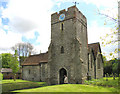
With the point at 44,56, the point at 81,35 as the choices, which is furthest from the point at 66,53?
the point at 44,56

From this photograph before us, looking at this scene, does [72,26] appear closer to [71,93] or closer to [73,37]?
[73,37]

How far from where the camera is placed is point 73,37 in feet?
68.6

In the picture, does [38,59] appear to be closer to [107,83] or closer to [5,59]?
[107,83]

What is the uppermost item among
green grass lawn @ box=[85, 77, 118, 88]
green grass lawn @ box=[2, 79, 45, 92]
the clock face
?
the clock face

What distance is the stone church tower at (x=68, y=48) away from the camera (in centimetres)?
1978

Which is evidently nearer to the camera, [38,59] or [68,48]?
[68,48]

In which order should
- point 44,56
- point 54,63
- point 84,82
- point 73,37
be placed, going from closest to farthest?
1. point 84,82
2. point 73,37
3. point 54,63
4. point 44,56

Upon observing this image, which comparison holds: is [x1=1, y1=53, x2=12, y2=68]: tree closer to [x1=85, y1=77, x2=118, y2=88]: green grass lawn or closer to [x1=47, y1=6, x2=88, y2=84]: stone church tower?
[x1=47, y1=6, x2=88, y2=84]: stone church tower

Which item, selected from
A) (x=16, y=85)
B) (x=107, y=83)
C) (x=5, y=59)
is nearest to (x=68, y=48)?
(x=16, y=85)

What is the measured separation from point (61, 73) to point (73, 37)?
7.08 meters

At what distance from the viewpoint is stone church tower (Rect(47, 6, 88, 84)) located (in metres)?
19.8

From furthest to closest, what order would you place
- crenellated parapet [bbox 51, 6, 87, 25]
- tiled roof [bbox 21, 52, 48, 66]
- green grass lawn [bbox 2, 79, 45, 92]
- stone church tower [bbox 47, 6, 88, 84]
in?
1. tiled roof [bbox 21, 52, 48, 66]
2. crenellated parapet [bbox 51, 6, 87, 25]
3. stone church tower [bbox 47, 6, 88, 84]
4. green grass lawn [bbox 2, 79, 45, 92]

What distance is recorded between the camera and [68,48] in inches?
828

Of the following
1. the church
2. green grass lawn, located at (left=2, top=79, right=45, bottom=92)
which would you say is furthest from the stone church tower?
green grass lawn, located at (left=2, top=79, right=45, bottom=92)
